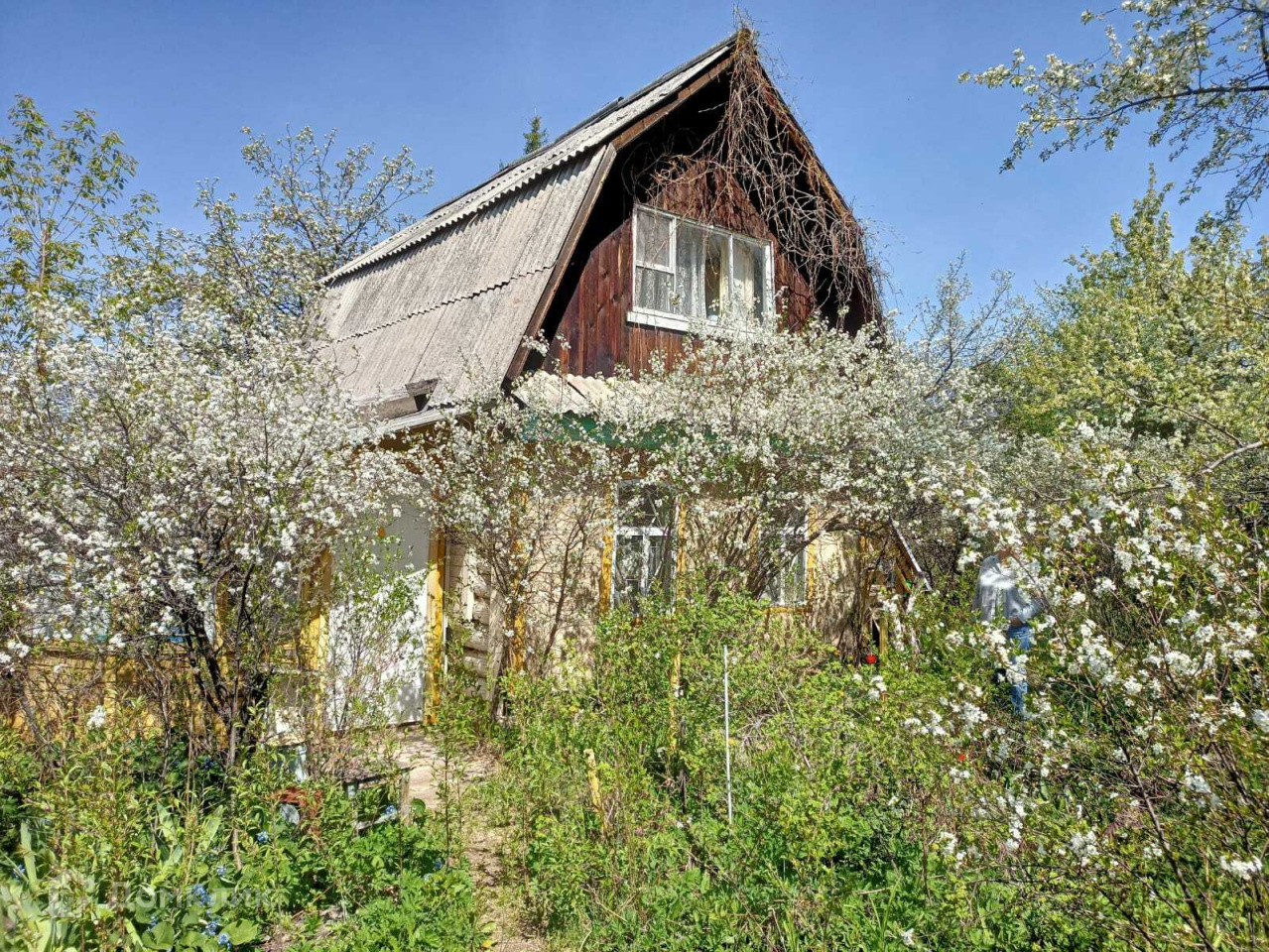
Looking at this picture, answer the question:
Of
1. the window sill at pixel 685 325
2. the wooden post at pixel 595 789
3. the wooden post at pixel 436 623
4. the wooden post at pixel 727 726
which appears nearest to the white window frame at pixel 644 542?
the wooden post at pixel 436 623

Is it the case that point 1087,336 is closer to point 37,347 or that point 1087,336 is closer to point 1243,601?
Answer: point 1243,601

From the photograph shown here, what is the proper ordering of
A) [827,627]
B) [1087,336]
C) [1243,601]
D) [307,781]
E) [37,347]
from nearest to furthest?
[1243,601] < [307,781] < [37,347] < [827,627] < [1087,336]

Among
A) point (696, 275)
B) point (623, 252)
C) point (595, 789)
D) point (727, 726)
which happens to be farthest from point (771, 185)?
point (595, 789)

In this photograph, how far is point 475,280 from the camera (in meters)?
9.12

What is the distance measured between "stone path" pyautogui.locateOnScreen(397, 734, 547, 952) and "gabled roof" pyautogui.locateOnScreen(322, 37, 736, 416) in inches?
123

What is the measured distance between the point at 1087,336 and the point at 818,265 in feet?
31.2

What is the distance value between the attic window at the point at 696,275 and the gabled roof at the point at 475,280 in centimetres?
105

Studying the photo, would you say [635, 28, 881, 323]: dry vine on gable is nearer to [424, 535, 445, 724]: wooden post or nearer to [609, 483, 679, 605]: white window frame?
[609, 483, 679, 605]: white window frame

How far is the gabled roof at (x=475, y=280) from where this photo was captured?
7996mm

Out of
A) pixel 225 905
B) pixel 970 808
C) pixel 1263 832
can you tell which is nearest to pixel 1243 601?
pixel 1263 832

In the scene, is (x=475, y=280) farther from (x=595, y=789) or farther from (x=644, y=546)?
(x=595, y=789)

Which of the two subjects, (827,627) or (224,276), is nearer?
(827,627)

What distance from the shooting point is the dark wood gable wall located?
27.6 ft

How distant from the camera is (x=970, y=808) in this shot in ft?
9.84
